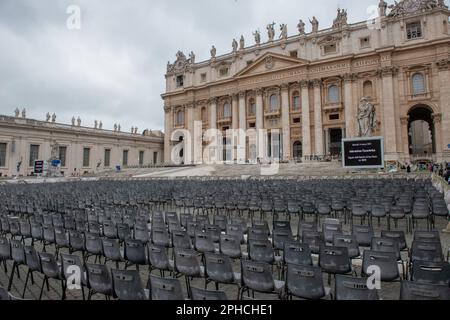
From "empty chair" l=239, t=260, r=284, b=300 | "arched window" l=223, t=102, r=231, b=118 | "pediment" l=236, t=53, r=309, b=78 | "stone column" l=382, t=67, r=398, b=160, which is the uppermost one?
"pediment" l=236, t=53, r=309, b=78

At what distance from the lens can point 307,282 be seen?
12.4 feet

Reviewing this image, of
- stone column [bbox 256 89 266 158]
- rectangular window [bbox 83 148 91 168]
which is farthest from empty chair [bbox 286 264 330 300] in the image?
rectangular window [bbox 83 148 91 168]

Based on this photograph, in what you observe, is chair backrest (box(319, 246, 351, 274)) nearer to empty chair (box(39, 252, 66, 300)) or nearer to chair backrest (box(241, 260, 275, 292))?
chair backrest (box(241, 260, 275, 292))

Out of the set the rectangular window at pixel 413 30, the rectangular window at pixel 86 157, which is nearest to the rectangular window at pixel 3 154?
the rectangular window at pixel 86 157

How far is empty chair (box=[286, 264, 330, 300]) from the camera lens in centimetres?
373

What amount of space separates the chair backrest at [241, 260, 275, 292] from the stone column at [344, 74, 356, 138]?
4020 cm

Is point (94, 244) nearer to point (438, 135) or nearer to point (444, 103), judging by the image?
point (438, 135)

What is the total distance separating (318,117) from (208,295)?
141ft

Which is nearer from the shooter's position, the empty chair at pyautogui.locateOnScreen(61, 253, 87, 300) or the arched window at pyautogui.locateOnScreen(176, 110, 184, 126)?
the empty chair at pyautogui.locateOnScreen(61, 253, 87, 300)

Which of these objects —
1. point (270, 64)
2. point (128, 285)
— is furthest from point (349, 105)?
point (128, 285)

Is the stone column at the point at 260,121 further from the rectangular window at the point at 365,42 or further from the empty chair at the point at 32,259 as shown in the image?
the empty chair at the point at 32,259
